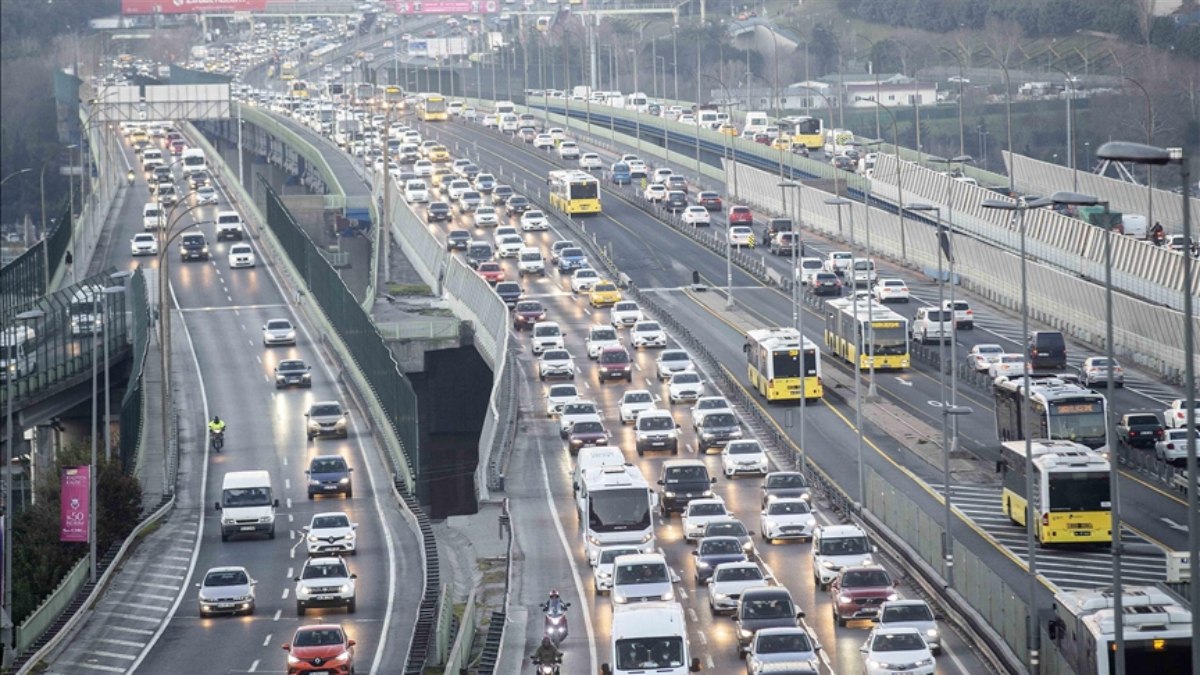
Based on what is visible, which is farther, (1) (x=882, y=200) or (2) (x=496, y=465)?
(1) (x=882, y=200)

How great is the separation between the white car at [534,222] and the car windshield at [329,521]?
64752 mm

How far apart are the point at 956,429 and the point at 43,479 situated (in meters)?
33.4

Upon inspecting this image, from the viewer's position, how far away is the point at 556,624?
43.0 meters

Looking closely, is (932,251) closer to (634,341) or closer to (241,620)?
(634,341)

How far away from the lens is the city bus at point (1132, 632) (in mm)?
34000

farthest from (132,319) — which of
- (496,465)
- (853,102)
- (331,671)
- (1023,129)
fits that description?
(853,102)

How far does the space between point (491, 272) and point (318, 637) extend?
62.5 metres

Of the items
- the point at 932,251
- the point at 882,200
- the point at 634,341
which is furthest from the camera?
the point at 882,200

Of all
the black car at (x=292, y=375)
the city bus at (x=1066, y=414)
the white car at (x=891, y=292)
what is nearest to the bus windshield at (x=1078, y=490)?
the city bus at (x=1066, y=414)

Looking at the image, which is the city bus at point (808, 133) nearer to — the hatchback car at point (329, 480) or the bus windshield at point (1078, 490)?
the hatchback car at point (329, 480)

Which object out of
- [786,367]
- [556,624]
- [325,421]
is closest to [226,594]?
[556,624]

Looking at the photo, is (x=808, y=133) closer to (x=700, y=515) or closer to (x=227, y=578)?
(x=700, y=515)

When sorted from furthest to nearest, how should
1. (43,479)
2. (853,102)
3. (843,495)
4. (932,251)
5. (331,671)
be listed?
(853,102)
(932,251)
(43,479)
(843,495)
(331,671)

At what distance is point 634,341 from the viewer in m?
87.2
